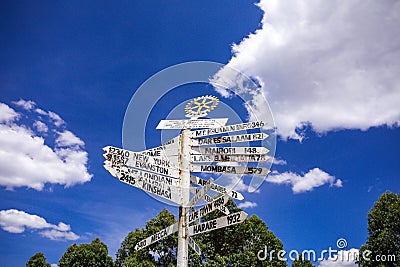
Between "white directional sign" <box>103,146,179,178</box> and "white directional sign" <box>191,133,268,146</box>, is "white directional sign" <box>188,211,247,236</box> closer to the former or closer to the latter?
"white directional sign" <box>103,146,179,178</box>

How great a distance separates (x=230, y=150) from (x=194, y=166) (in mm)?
723

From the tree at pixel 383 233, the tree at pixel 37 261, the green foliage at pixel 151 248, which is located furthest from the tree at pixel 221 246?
the tree at pixel 37 261

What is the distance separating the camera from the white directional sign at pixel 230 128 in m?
6.50

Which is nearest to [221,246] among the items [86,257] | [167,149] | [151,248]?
[151,248]

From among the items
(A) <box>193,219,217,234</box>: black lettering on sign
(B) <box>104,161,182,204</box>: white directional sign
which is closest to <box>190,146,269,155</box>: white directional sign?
(B) <box>104,161,182,204</box>: white directional sign

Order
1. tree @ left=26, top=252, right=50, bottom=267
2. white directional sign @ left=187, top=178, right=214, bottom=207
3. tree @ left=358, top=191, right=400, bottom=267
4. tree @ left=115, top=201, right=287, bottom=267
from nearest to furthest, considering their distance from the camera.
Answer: white directional sign @ left=187, top=178, right=214, bottom=207 → tree @ left=358, top=191, right=400, bottom=267 → tree @ left=115, top=201, right=287, bottom=267 → tree @ left=26, top=252, right=50, bottom=267

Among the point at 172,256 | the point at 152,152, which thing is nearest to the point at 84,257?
the point at 172,256

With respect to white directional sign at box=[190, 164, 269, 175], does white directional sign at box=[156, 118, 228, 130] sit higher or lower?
higher

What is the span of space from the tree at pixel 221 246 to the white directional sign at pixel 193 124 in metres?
12.5

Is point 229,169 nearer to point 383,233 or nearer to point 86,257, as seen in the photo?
point 383,233

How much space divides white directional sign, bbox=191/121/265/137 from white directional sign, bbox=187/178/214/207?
3.95 feet

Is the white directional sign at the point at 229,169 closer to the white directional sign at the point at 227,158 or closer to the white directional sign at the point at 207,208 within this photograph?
the white directional sign at the point at 227,158

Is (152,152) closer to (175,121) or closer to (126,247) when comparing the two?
(175,121)

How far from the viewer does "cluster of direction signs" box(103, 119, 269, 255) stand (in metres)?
6.38
